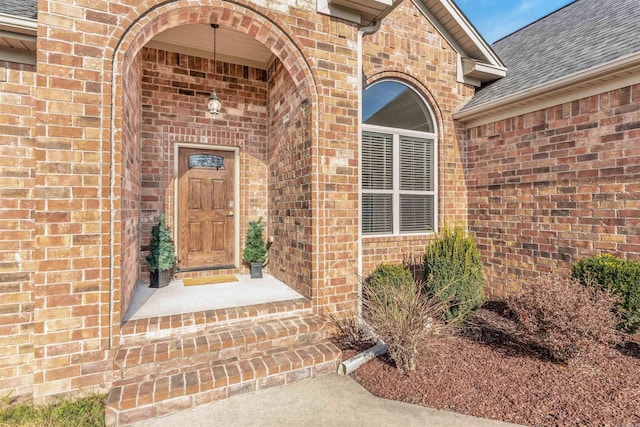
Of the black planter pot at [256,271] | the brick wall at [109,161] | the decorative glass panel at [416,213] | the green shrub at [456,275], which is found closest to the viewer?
the brick wall at [109,161]

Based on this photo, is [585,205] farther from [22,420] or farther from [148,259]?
[22,420]

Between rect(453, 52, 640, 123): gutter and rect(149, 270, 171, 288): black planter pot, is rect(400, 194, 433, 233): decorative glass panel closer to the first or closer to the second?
rect(453, 52, 640, 123): gutter

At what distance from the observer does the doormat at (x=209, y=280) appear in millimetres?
4746

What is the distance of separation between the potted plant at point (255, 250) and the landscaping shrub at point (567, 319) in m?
3.69

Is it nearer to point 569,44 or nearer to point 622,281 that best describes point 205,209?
point 622,281

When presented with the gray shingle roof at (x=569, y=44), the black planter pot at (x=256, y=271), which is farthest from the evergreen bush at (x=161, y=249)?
the gray shingle roof at (x=569, y=44)

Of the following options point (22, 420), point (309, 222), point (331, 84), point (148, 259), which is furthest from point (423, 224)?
point (22, 420)

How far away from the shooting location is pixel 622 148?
391 centimetres

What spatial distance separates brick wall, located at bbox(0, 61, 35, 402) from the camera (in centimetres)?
312

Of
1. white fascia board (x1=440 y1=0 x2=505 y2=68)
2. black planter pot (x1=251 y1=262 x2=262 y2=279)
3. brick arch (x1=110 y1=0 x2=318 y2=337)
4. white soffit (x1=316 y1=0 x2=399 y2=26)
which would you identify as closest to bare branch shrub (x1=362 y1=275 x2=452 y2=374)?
black planter pot (x1=251 y1=262 x2=262 y2=279)

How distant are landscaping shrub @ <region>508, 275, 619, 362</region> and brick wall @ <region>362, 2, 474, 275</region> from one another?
2.27 meters

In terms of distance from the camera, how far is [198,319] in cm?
326

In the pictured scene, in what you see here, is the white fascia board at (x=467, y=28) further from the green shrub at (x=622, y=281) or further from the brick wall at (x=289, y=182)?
the green shrub at (x=622, y=281)

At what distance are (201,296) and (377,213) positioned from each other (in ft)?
10.1
